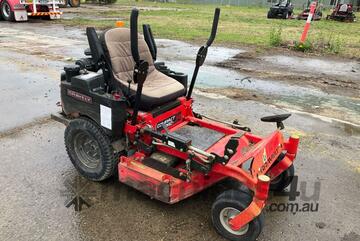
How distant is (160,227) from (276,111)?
317 cm

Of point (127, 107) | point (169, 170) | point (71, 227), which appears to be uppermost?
point (127, 107)

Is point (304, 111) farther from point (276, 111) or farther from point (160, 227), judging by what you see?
point (160, 227)

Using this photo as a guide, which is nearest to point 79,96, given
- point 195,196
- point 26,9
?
point 195,196

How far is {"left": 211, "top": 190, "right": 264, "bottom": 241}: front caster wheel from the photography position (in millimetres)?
2502

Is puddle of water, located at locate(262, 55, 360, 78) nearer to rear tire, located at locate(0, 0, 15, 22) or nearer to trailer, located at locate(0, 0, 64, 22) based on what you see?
trailer, located at locate(0, 0, 64, 22)

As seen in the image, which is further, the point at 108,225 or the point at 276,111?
the point at 276,111

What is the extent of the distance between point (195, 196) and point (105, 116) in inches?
42.0

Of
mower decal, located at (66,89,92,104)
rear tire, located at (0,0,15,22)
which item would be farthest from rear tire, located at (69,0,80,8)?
mower decal, located at (66,89,92,104)

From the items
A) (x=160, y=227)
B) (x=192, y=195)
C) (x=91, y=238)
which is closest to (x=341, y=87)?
(x=192, y=195)

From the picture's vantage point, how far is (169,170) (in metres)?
2.86

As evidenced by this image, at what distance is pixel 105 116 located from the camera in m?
2.99

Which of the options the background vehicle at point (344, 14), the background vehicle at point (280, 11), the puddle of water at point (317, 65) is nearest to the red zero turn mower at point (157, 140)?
the puddle of water at point (317, 65)

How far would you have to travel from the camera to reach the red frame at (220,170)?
2471 millimetres

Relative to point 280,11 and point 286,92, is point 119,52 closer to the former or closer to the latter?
point 286,92
